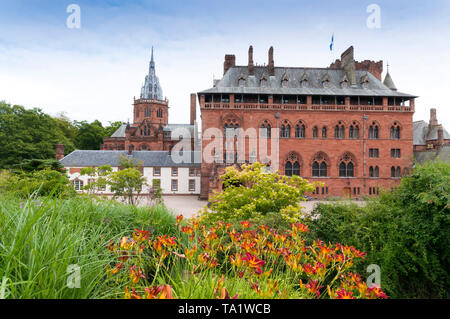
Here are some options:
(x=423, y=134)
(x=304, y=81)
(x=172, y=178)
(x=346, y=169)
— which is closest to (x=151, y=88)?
Result: (x=172, y=178)

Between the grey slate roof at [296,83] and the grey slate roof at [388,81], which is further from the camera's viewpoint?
the grey slate roof at [388,81]

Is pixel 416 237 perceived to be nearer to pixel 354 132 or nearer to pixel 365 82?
pixel 354 132

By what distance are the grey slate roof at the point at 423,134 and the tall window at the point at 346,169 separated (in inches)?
900

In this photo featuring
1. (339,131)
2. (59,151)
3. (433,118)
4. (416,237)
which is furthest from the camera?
(433,118)

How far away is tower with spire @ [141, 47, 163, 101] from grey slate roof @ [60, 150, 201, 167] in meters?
31.5

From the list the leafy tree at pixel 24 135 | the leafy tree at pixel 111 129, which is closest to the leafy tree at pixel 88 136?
the leafy tree at pixel 111 129

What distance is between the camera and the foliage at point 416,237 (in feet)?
15.0

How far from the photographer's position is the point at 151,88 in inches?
2800

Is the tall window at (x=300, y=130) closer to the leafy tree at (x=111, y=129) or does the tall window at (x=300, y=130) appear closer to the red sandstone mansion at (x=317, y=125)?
the red sandstone mansion at (x=317, y=125)

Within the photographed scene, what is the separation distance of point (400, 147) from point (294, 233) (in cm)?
3638

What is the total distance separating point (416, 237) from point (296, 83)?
33.1 metres

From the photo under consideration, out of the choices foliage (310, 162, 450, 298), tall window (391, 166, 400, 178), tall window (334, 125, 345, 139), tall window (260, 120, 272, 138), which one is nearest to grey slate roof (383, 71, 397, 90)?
tall window (391, 166, 400, 178)

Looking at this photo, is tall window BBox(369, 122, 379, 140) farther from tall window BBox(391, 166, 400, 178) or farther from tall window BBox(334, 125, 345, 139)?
tall window BBox(391, 166, 400, 178)

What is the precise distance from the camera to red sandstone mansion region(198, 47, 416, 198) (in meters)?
32.3
